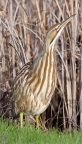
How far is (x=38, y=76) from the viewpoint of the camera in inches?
188

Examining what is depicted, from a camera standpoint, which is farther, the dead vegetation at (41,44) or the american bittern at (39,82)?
the dead vegetation at (41,44)

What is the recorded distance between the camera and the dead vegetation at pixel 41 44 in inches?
224

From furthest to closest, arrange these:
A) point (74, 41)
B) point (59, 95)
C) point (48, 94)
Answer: point (59, 95) → point (74, 41) → point (48, 94)

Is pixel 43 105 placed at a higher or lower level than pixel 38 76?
lower

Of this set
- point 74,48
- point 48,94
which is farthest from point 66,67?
point 48,94

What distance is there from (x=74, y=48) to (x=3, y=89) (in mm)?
1221

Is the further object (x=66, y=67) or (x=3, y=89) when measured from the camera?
(x=3, y=89)

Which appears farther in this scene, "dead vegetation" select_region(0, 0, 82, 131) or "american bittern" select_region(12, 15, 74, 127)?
"dead vegetation" select_region(0, 0, 82, 131)

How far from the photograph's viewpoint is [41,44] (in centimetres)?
602

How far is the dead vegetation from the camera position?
5.70 meters

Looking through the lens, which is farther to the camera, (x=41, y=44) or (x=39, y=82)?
(x=41, y=44)

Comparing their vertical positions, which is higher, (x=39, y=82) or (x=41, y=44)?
(x=41, y=44)

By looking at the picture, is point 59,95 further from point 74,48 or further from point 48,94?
point 48,94

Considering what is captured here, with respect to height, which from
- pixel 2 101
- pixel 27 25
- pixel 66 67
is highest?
pixel 27 25
